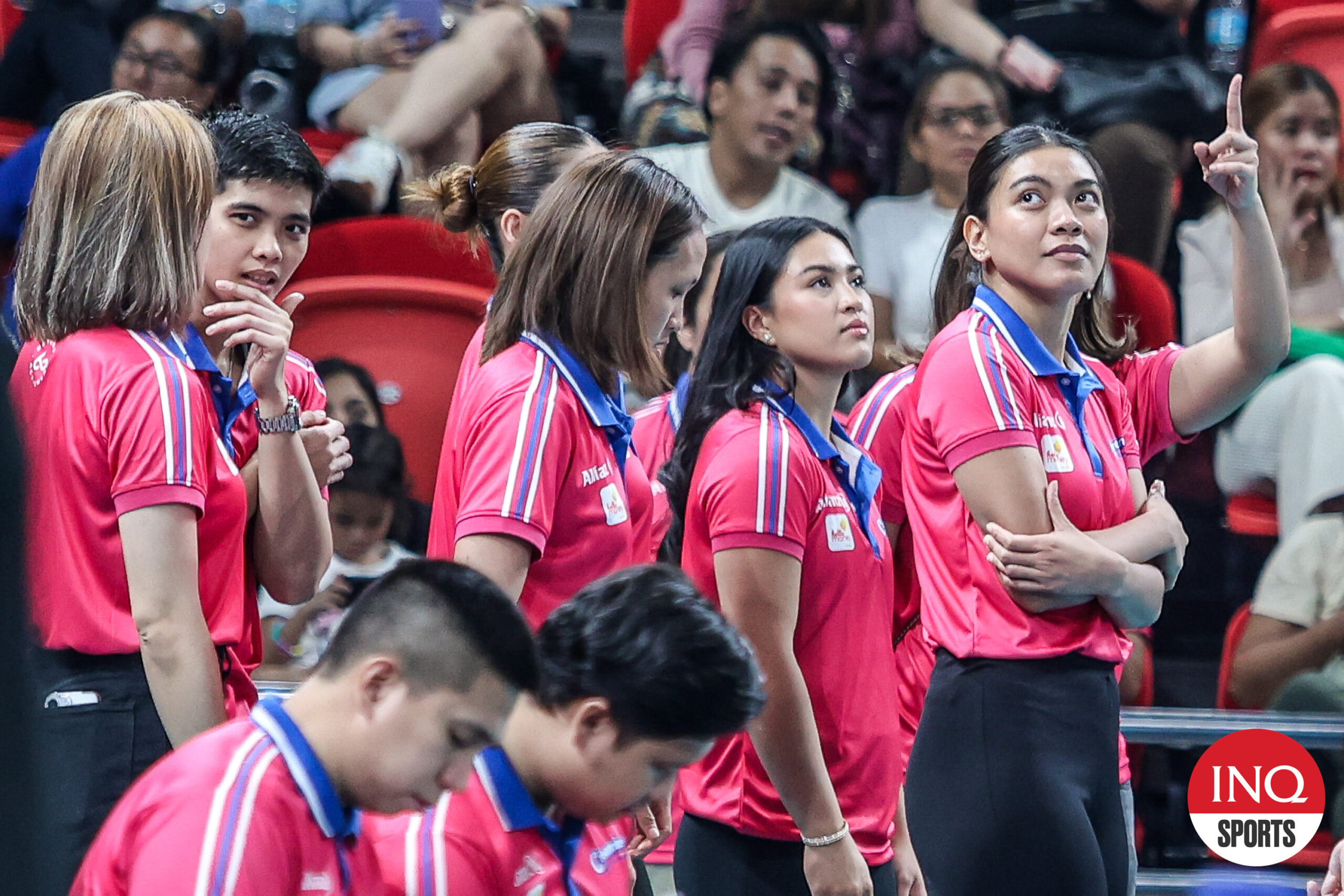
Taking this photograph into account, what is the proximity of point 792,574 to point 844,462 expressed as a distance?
0.83ft

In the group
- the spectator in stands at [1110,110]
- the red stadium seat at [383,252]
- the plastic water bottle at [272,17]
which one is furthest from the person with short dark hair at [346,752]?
the spectator in stands at [1110,110]

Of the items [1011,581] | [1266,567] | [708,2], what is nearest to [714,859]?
[1011,581]

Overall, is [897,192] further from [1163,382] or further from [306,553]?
[306,553]

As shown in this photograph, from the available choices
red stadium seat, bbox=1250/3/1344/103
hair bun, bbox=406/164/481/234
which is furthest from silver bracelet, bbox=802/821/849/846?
red stadium seat, bbox=1250/3/1344/103

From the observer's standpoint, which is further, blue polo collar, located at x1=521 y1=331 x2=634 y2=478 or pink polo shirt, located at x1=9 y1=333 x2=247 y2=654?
blue polo collar, located at x1=521 y1=331 x2=634 y2=478

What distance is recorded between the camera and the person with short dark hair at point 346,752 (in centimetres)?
137

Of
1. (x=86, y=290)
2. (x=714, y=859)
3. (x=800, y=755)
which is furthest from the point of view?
(x=714, y=859)

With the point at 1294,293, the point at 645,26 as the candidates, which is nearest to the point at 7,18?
the point at 645,26

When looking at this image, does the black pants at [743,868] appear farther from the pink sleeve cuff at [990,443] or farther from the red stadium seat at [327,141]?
the red stadium seat at [327,141]

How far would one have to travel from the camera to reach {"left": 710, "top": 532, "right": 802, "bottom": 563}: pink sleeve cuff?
2326mm

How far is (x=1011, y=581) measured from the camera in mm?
2295

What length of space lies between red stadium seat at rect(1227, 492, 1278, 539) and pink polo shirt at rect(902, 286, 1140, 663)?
203cm

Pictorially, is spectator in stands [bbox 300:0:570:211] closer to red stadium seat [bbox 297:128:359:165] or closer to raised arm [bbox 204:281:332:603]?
red stadium seat [bbox 297:128:359:165]

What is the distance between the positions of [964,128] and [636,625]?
3365mm
